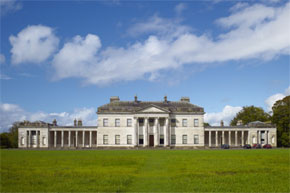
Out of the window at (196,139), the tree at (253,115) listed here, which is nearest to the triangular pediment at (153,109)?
the window at (196,139)

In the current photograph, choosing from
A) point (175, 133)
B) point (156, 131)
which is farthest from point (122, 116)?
point (175, 133)

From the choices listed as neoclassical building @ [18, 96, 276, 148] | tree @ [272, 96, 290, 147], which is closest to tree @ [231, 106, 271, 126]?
tree @ [272, 96, 290, 147]

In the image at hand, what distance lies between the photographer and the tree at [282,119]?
222 feet

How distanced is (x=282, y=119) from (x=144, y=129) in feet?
106

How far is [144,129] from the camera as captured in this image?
67.4 m

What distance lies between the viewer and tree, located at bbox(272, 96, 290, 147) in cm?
6756

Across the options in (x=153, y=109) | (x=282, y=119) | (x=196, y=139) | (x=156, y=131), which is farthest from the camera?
(x=196, y=139)

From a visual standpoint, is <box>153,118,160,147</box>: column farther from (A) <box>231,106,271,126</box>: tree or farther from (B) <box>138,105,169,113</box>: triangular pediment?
(A) <box>231,106,271,126</box>: tree

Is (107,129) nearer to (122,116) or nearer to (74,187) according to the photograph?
(122,116)

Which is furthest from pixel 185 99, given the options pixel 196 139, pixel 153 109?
pixel 153 109

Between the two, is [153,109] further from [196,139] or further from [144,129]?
[196,139]

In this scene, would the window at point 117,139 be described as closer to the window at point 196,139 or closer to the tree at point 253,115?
the window at point 196,139

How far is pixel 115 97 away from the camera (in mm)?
72188

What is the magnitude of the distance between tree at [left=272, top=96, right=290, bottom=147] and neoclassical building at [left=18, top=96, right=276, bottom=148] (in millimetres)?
2208
